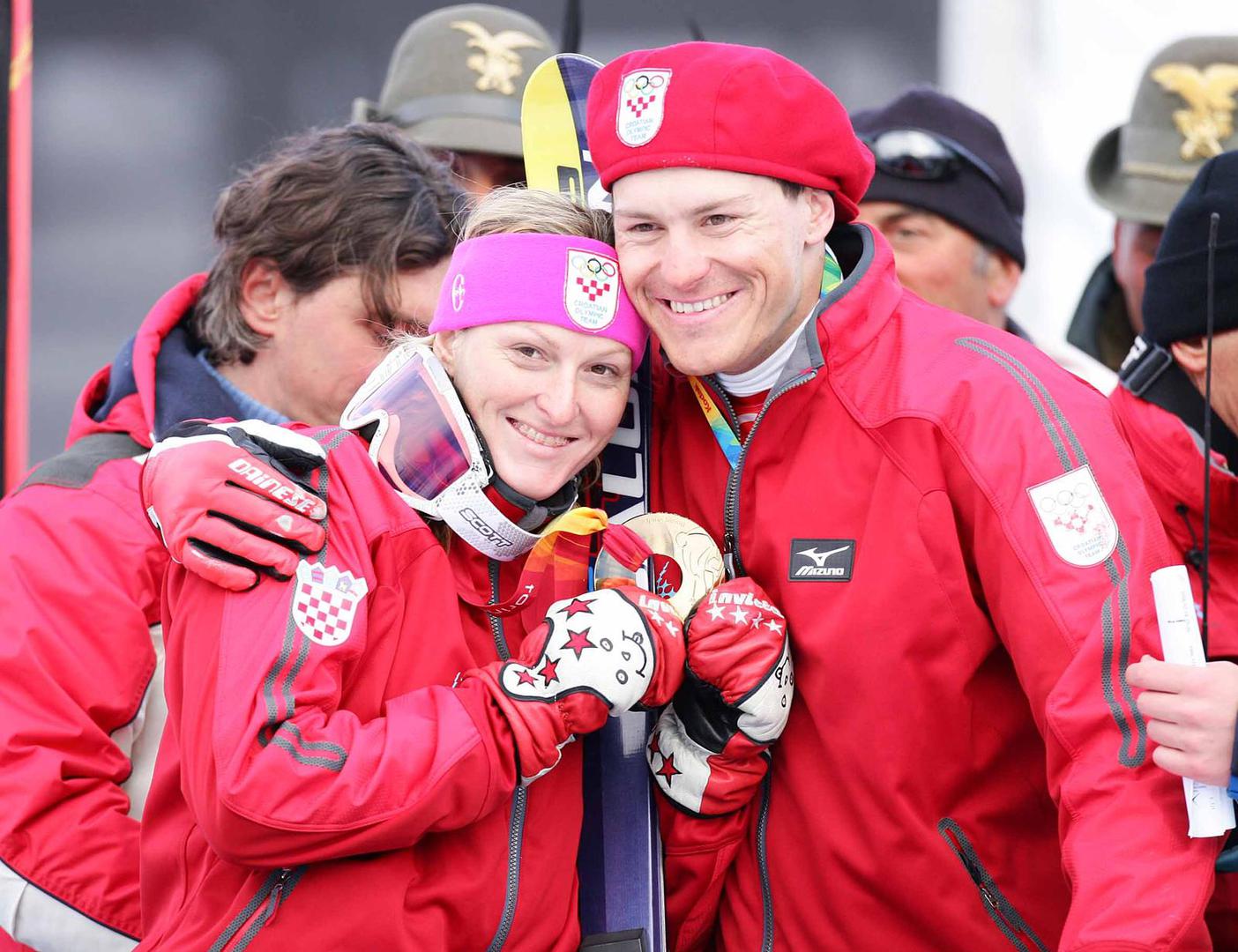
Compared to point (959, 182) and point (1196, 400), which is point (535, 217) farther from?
point (959, 182)

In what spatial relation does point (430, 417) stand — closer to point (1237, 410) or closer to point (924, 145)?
point (1237, 410)

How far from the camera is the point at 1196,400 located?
2195mm

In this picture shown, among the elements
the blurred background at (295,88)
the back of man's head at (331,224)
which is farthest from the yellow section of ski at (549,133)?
the blurred background at (295,88)

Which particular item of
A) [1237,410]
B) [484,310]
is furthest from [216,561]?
[1237,410]

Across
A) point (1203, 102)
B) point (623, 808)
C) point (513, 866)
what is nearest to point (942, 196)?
point (1203, 102)

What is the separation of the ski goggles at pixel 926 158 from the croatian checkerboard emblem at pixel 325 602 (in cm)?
208

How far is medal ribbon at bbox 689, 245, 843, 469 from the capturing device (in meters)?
2.36

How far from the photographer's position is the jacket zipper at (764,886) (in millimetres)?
2256

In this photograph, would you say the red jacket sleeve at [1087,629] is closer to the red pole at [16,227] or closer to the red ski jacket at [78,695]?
the red ski jacket at [78,695]

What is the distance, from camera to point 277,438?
211 centimetres

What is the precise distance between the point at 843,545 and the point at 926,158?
1.65 metres

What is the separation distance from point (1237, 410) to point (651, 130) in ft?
3.18

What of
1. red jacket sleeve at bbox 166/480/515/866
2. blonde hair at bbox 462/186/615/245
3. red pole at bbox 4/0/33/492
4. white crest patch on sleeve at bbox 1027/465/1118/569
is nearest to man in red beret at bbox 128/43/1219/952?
white crest patch on sleeve at bbox 1027/465/1118/569

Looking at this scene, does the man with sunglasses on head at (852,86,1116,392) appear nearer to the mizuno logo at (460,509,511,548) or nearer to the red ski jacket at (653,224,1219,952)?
the red ski jacket at (653,224,1219,952)
